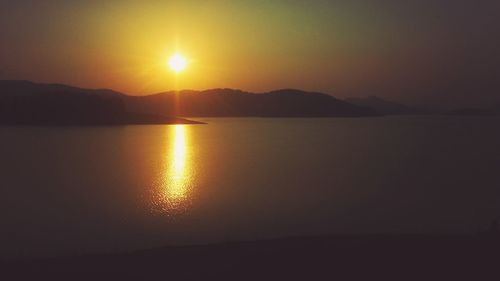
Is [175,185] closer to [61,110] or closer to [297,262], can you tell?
[297,262]

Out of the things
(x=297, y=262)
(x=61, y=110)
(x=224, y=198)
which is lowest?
(x=297, y=262)

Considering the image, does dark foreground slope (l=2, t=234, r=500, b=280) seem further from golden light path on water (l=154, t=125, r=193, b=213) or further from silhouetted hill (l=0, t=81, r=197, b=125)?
silhouetted hill (l=0, t=81, r=197, b=125)

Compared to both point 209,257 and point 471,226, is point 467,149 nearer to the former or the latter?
point 471,226

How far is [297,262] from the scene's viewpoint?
1488cm

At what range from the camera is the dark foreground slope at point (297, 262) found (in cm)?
1368

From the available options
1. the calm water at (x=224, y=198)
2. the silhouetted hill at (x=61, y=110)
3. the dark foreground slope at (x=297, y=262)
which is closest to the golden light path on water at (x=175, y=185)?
the calm water at (x=224, y=198)

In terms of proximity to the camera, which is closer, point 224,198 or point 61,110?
point 224,198

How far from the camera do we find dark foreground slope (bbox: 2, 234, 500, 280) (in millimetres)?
13677

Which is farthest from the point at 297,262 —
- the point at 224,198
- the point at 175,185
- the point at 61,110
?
the point at 61,110

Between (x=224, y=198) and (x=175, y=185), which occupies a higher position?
(x=175, y=185)

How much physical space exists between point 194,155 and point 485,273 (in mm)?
60026

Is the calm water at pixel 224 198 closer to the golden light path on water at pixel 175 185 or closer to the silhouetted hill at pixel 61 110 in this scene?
the golden light path on water at pixel 175 185

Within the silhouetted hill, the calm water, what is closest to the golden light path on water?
the calm water

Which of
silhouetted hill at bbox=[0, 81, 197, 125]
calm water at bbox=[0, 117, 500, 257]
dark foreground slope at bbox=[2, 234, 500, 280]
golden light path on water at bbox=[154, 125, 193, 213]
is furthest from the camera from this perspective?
silhouetted hill at bbox=[0, 81, 197, 125]
